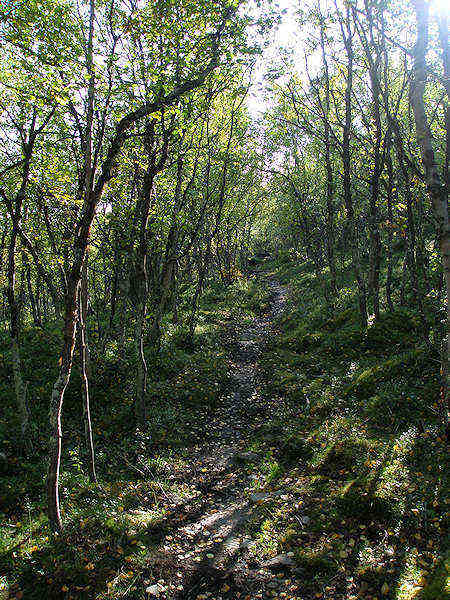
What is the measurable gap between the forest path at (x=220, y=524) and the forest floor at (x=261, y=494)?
3 centimetres

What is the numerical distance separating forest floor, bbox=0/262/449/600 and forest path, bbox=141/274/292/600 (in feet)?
0.11

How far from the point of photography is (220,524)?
7.62 m

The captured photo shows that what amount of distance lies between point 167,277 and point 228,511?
10.1m

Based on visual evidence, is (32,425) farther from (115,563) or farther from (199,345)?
(199,345)

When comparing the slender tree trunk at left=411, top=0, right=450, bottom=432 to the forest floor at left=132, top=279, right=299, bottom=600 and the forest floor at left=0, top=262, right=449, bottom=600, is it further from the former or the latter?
the forest floor at left=132, top=279, right=299, bottom=600

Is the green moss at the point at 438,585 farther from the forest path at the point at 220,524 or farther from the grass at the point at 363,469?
the forest path at the point at 220,524

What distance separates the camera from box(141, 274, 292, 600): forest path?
237 inches

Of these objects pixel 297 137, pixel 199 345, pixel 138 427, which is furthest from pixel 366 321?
pixel 297 137

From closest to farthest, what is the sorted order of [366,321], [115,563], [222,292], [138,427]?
[115,563], [138,427], [366,321], [222,292]

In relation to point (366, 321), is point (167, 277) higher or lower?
higher

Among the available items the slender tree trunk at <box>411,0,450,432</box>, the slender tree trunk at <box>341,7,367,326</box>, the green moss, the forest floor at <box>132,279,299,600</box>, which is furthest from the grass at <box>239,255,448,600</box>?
the slender tree trunk at <box>411,0,450,432</box>

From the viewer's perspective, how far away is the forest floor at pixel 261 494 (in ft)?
19.5

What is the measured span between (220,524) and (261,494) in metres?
1.23

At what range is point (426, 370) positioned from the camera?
1062 cm
